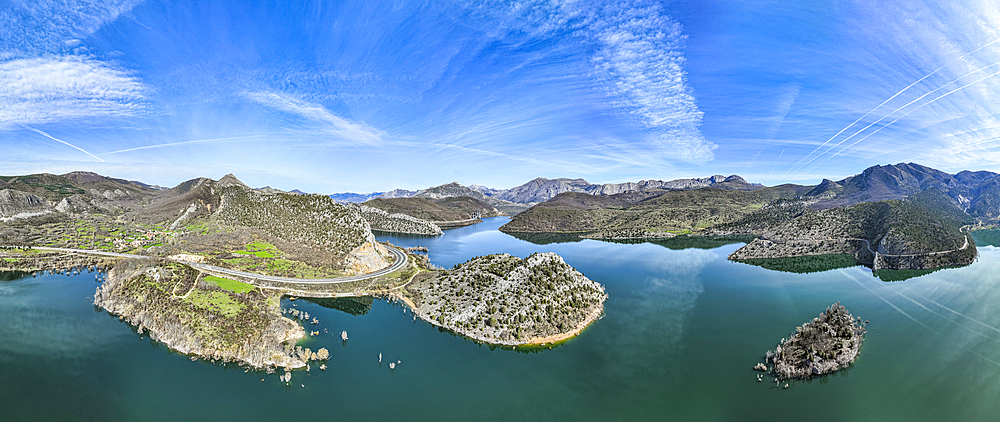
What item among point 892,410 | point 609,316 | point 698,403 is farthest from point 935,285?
point 698,403

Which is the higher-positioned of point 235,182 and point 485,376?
point 235,182

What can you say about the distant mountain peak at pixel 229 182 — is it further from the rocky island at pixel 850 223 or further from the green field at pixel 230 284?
the rocky island at pixel 850 223

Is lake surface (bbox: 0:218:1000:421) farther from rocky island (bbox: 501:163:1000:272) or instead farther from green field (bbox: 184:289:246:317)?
rocky island (bbox: 501:163:1000:272)

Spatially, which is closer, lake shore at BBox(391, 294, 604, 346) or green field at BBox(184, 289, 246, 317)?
lake shore at BBox(391, 294, 604, 346)

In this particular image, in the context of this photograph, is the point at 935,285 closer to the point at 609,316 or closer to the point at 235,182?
the point at 609,316

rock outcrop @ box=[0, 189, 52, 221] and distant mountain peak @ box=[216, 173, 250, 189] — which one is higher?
distant mountain peak @ box=[216, 173, 250, 189]

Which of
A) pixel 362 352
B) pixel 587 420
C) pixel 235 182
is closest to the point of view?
pixel 587 420

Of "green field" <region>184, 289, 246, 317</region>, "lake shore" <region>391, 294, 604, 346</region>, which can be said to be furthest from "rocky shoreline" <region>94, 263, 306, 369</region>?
"lake shore" <region>391, 294, 604, 346</region>
